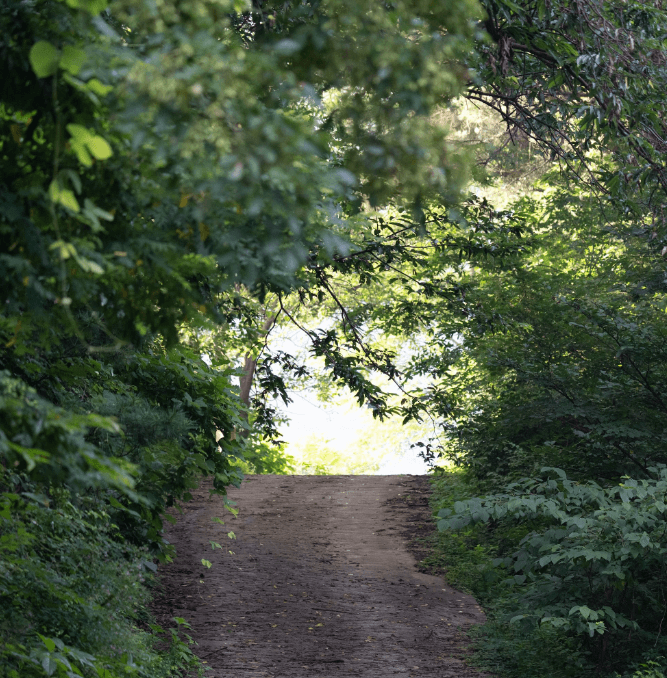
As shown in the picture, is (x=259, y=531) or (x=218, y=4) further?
(x=259, y=531)

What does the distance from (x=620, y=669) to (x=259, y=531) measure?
643 cm

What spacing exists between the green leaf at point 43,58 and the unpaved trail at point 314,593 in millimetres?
5875

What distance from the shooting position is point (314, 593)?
8914 millimetres

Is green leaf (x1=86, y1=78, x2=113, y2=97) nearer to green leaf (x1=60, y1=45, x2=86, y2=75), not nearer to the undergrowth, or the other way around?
green leaf (x1=60, y1=45, x2=86, y2=75)

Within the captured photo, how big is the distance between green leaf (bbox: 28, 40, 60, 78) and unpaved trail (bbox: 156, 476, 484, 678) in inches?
231

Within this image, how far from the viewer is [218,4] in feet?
6.99

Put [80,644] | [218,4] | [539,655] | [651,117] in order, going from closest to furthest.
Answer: [218,4] → [80,644] → [651,117] → [539,655]

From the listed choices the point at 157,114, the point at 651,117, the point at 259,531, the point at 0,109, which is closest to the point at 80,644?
the point at 0,109

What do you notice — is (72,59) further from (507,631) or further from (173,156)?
(507,631)

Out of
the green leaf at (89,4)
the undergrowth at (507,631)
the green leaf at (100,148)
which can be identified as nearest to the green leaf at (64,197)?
the green leaf at (100,148)

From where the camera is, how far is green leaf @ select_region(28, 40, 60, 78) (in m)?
1.87

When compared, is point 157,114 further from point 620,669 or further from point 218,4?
point 620,669

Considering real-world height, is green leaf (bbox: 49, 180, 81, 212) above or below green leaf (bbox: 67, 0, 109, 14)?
below

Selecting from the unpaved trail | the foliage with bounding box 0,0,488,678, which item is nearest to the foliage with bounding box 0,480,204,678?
the foliage with bounding box 0,0,488,678
